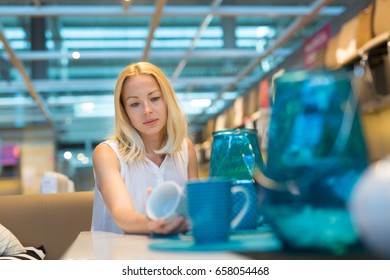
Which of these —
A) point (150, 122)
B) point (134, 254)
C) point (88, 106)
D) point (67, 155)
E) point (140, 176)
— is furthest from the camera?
point (67, 155)

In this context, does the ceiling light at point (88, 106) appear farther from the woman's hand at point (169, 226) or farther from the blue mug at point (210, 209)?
the blue mug at point (210, 209)

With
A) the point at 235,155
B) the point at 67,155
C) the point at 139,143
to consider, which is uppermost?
the point at 67,155

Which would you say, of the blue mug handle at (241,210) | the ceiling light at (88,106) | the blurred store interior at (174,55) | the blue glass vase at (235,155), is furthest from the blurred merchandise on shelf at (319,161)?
the ceiling light at (88,106)

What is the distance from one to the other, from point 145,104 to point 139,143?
0.13 meters

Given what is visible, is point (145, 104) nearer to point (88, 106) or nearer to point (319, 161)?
point (319, 161)

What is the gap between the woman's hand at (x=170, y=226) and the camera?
29.4 inches

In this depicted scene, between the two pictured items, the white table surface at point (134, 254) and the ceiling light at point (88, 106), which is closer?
the white table surface at point (134, 254)

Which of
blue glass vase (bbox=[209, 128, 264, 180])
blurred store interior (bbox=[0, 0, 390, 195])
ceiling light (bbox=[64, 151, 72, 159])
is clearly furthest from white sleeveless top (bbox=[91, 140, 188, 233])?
ceiling light (bbox=[64, 151, 72, 159])

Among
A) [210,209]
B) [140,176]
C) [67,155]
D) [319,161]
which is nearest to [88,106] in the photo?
[67,155]

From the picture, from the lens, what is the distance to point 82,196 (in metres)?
2.23

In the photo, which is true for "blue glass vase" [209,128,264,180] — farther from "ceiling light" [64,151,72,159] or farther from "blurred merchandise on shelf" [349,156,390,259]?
"ceiling light" [64,151,72,159]

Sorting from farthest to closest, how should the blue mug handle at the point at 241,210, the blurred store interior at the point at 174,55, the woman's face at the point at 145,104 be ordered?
the blurred store interior at the point at 174,55 → the woman's face at the point at 145,104 → the blue mug handle at the point at 241,210

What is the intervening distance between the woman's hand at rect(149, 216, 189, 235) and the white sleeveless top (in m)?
0.58

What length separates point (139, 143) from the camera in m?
1.41
